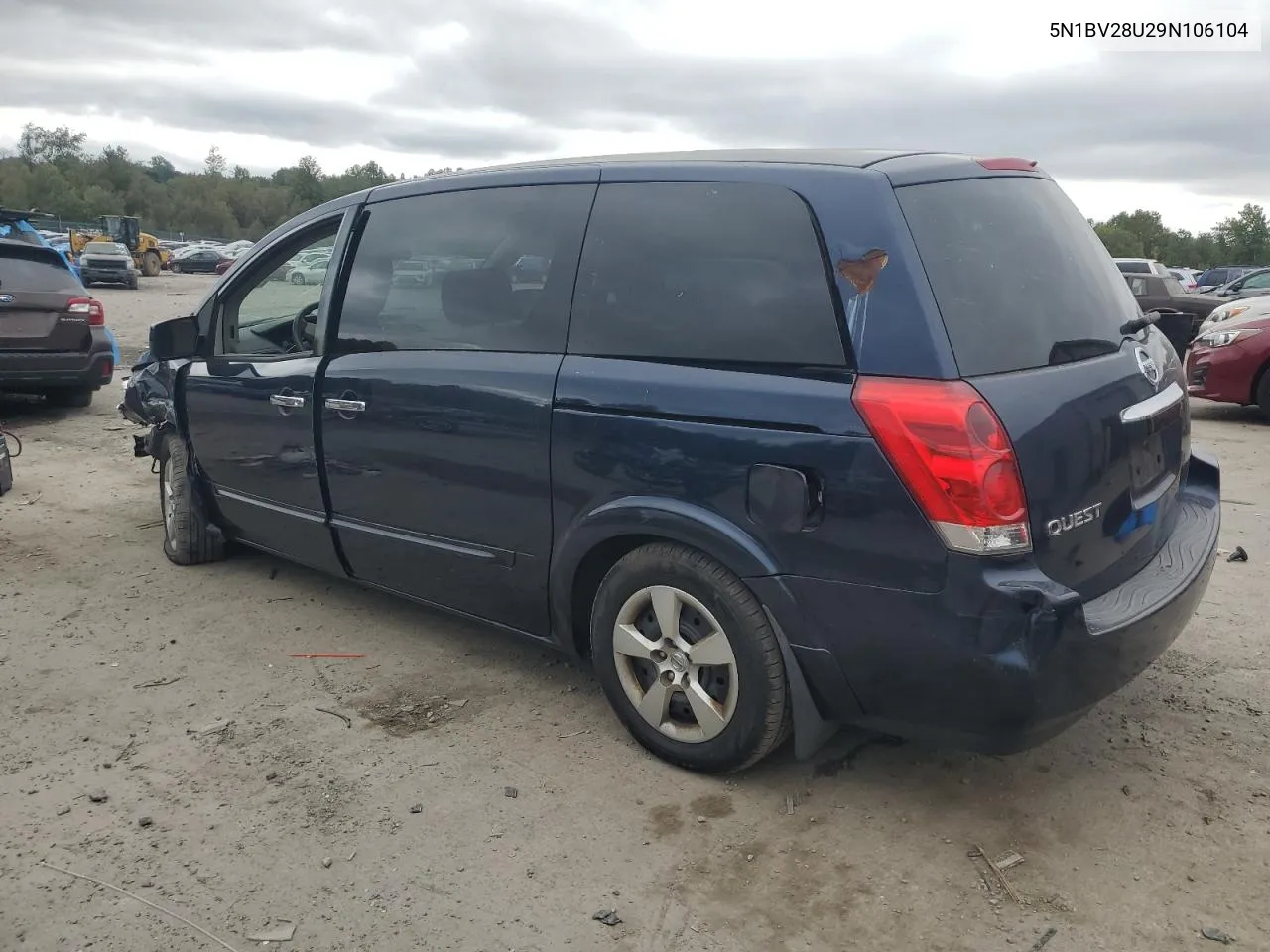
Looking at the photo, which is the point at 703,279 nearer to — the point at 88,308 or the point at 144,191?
the point at 88,308

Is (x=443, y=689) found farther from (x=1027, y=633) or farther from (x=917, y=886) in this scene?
(x=1027, y=633)

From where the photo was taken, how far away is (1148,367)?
3.24 meters

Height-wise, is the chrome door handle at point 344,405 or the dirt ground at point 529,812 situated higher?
the chrome door handle at point 344,405

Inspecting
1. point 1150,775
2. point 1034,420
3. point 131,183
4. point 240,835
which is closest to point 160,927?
point 240,835

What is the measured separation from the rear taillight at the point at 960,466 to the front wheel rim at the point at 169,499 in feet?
13.2

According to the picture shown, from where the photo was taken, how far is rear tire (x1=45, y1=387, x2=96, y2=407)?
33.6 feet

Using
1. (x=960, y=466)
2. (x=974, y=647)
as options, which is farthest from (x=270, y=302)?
(x=974, y=647)

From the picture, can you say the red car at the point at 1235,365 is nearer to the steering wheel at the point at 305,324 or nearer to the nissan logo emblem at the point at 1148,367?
the nissan logo emblem at the point at 1148,367

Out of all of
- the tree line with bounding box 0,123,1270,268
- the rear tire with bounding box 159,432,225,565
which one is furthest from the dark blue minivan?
the tree line with bounding box 0,123,1270,268

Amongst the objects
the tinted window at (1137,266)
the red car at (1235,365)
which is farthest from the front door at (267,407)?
the tinted window at (1137,266)

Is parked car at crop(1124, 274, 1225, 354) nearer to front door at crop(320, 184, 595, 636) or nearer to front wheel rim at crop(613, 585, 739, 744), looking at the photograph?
front door at crop(320, 184, 595, 636)

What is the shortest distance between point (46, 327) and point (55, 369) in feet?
1.22

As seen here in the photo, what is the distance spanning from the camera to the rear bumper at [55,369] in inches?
363

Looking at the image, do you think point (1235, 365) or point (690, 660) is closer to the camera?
point (690, 660)
